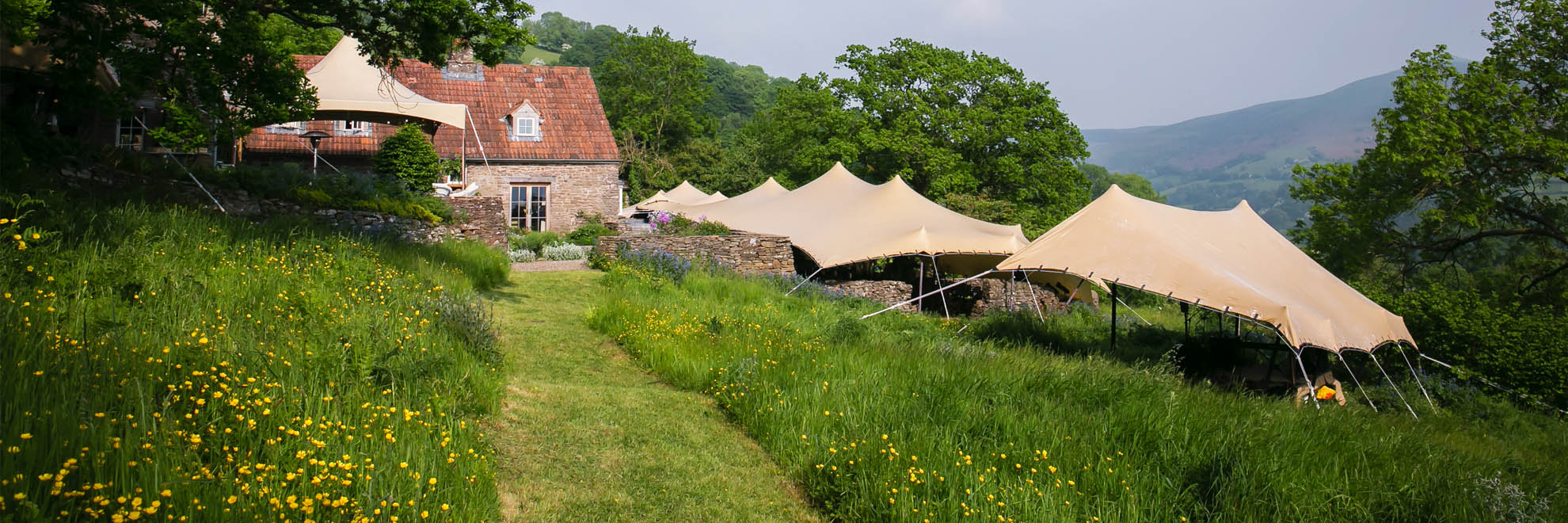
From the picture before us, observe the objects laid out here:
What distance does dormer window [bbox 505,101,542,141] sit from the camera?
25859mm

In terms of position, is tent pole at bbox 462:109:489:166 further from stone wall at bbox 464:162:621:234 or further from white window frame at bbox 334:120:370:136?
white window frame at bbox 334:120:370:136

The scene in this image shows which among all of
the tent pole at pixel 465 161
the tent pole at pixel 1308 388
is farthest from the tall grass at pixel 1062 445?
the tent pole at pixel 465 161

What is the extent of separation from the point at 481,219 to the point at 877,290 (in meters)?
7.93

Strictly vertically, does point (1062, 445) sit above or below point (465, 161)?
below

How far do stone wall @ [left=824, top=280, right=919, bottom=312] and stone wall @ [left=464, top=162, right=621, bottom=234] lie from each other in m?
9.97

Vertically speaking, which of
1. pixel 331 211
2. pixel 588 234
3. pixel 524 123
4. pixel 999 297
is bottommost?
pixel 999 297

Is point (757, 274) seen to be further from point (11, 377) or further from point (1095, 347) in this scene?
point (11, 377)

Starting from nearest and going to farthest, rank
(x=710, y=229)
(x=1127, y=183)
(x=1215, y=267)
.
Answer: (x=1215, y=267) → (x=710, y=229) → (x=1127, y=183)

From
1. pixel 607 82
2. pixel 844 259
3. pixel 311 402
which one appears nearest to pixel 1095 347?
pixel 844 259

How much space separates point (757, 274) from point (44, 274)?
483 inches

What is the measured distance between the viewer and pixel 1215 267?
1127 cm

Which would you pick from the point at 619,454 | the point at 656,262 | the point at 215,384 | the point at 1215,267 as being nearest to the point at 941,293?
the point at 656,262

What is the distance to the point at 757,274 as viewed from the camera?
17.0 meters

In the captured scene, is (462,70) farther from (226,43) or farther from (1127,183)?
(1127,183)
